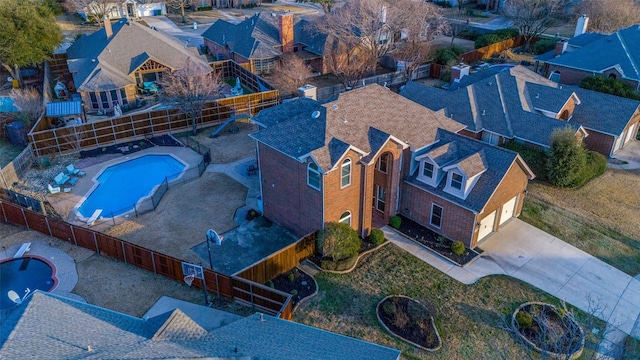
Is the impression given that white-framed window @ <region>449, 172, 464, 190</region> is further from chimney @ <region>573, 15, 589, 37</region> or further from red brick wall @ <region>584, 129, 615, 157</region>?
chimney @ <region>573, 15, 589, 37</region>

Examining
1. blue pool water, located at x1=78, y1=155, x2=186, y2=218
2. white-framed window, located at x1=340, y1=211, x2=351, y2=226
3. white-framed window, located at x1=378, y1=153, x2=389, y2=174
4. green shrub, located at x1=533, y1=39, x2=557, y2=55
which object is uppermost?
white-framed window, located at x1=378, y1=153, x2=389, y2=174

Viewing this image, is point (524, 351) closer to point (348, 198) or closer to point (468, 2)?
point (348, 198)

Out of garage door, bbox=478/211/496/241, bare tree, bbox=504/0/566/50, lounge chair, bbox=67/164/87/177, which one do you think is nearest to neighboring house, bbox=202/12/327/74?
lounge chair, bbox=67/164/87/177

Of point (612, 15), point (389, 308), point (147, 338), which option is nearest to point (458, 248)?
point (389, 308)

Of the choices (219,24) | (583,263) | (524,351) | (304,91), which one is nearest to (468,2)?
(219,24)

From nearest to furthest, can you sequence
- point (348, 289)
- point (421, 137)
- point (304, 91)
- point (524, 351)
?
point (524, 351) → point (348, 289) → point (421, 137) → point (304, 91)

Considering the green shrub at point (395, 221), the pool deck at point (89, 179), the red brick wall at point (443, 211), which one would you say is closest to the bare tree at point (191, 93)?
the pool deck at point (89, 179)

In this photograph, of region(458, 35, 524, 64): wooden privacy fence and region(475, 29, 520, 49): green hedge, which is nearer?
region(458, 35, 524, 64): wooden privacy fence
